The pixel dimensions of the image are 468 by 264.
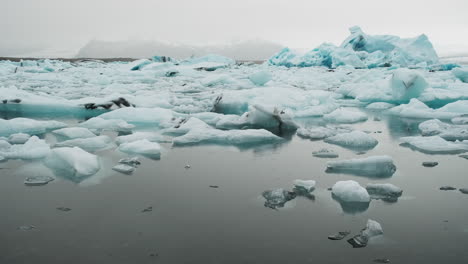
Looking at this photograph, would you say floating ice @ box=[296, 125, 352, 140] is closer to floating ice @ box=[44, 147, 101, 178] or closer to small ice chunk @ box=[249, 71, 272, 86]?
floating ice @ box=[44, 147, 101, 178]

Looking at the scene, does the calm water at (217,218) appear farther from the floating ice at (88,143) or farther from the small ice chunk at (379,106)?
the small ice chunk at (379,106)

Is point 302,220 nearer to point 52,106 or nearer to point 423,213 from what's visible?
point 423,213

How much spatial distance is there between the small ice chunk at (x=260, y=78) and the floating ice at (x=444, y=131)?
638cm

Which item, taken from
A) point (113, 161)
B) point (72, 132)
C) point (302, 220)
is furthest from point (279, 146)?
point (72, 132)

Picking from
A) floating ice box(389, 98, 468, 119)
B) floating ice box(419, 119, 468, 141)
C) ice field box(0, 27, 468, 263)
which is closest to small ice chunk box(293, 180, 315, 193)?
ice field box(0, 27, 468, 263)

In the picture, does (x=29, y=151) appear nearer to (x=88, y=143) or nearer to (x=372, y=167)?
(x=88, y=143)

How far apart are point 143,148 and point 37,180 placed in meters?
→ 1.06

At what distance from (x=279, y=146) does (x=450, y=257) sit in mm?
2376

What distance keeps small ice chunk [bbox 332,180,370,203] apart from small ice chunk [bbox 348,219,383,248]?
392 millimetres

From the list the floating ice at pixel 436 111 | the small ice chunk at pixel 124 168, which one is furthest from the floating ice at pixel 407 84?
the small ice chunk at pixel 124 168

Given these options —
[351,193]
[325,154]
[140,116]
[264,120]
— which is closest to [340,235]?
[351,193]

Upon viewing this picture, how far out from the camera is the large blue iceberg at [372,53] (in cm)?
2202

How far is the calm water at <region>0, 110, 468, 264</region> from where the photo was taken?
5.67 feet

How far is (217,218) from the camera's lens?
2.12 metres
